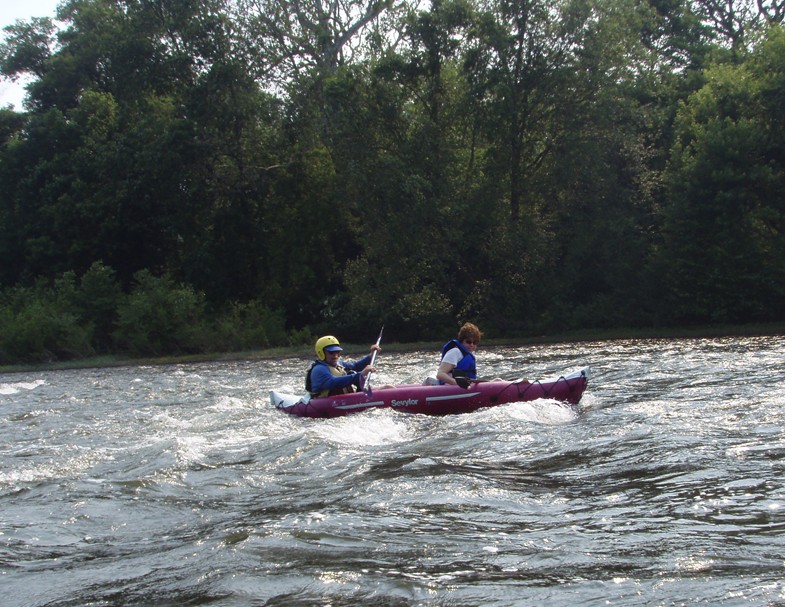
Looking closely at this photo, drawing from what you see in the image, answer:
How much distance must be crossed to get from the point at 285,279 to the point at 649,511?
2922cm

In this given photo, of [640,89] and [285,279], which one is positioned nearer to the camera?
[640,89]

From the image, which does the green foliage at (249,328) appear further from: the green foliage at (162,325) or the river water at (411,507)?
the river water at (411,507)

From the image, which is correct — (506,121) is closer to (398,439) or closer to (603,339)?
(603,339)

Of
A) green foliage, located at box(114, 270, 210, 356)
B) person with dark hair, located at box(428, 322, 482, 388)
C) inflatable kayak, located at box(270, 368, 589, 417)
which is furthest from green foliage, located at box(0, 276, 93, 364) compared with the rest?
person with dark hair, located at box(428, 322, 482, 388)

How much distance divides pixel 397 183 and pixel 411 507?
24.0m

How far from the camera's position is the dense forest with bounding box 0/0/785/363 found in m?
29.2

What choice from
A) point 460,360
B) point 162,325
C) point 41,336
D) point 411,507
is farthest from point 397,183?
point 411,507

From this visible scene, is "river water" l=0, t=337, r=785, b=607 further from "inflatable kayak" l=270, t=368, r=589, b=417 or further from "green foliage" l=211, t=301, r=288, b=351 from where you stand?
"green foliage" l=211, t=301, r=288, b=351

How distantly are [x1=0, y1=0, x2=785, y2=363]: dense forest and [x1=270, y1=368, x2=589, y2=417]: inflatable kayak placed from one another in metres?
17.8

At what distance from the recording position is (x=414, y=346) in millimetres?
28281

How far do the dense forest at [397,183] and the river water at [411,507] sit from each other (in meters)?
17.0

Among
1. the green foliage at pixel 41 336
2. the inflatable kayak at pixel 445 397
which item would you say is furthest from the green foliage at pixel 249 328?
the inflatable kayak at pixel 445 397

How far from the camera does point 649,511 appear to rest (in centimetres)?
630

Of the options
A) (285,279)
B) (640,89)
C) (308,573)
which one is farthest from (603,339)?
(308,573)
